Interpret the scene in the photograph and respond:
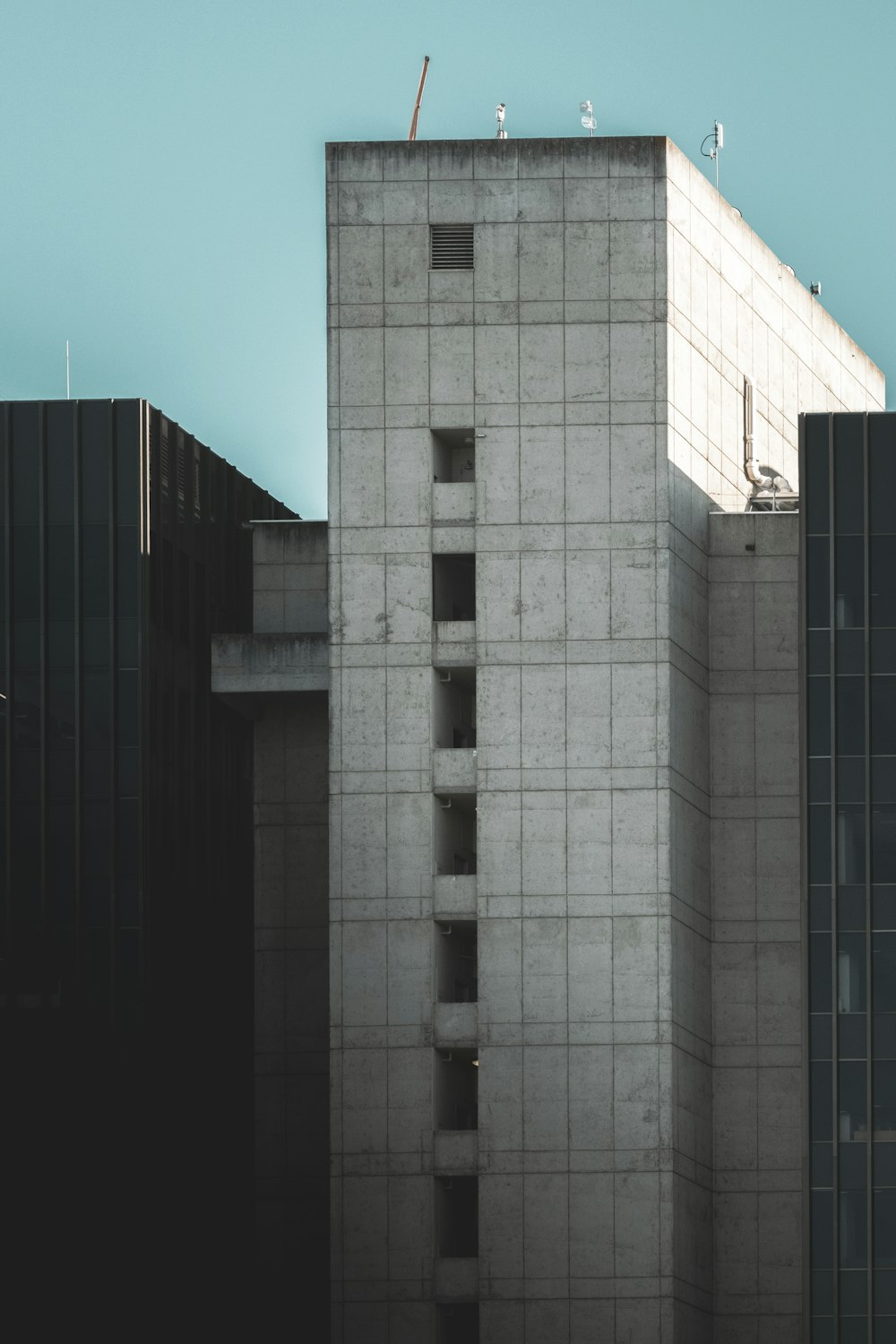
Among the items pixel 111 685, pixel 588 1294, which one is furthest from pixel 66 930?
pixel 588 1294

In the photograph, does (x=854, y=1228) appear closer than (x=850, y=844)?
Yes

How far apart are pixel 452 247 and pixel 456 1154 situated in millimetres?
31118

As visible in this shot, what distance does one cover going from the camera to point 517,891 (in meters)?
92.9

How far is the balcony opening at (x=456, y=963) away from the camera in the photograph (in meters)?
93.7

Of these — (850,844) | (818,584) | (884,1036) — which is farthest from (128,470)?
(884,1036)

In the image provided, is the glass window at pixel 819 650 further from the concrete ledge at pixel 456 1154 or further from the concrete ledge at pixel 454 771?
the concrete ledge at pixel 456 1154

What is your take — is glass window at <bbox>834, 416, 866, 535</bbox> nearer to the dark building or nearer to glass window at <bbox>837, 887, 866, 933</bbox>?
glass window at <bbox>837, 887, 866, 933</bbox>

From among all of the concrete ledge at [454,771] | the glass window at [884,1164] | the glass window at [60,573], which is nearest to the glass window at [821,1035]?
the glass window at [884,1164]

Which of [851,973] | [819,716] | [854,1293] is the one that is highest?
[819,716]

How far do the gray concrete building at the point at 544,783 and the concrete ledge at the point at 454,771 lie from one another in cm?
9

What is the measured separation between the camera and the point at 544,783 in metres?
93.4

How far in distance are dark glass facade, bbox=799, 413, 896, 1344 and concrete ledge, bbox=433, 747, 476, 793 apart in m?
11.4

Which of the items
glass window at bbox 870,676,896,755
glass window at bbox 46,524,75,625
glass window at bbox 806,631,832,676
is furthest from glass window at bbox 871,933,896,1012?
glass window at bbox 46,524,75,625

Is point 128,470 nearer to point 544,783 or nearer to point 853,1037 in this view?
point 544,783
